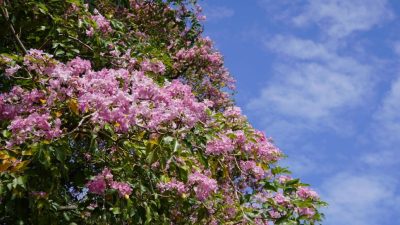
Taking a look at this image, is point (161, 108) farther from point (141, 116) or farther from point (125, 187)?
point (125, 187)

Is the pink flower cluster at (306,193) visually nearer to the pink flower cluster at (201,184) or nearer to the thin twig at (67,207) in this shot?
the pink flower cluster at (201,184)

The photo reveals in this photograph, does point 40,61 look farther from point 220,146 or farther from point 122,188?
point 220,146

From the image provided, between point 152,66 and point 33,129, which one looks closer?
point 33,129

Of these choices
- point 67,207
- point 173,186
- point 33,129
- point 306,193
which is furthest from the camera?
point 306,193

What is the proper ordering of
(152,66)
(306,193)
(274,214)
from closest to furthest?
(274,214)
(306,193)
(152,66)

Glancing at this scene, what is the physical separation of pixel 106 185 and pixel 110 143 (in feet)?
1.28

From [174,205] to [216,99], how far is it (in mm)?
6923

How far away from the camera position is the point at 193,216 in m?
5.86

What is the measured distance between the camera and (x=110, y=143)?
454 cm

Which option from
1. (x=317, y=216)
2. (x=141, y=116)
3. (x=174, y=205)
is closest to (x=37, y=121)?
(x=141, y=116)

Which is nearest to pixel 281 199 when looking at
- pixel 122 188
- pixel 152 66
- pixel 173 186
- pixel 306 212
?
pixel 306 212

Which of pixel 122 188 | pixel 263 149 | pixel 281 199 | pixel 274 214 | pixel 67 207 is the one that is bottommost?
pixel 67 207

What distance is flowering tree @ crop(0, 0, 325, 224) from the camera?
4.12 m

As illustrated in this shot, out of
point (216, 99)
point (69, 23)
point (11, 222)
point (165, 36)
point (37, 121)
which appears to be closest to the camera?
point (37, 121)
